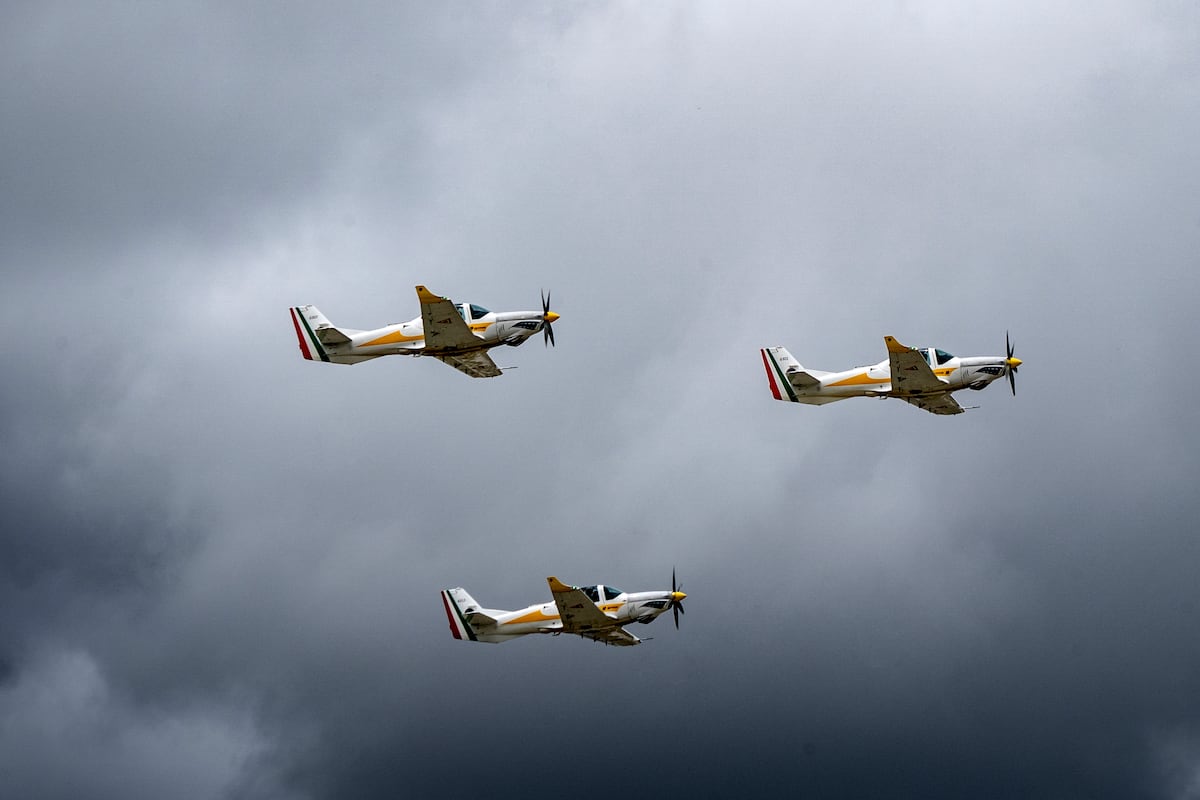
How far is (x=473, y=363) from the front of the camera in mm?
107188

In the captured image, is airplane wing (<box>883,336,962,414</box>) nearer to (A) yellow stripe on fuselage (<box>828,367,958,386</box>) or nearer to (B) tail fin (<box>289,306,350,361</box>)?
(A) yellow stripe on fuselage (<box>828,367,958,386</box>)

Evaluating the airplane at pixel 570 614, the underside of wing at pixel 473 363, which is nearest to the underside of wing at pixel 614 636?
the airplane at pixel 570 614

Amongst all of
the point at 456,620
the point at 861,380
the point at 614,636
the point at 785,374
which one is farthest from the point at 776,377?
the point at 456,620

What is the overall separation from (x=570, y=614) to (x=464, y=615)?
10162 millimetres

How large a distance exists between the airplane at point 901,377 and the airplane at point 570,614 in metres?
17.0

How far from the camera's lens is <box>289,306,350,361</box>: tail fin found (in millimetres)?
106000

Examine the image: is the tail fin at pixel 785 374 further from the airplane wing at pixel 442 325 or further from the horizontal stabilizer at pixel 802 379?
the airplane wing at pixel 442 325

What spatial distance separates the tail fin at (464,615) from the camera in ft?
359

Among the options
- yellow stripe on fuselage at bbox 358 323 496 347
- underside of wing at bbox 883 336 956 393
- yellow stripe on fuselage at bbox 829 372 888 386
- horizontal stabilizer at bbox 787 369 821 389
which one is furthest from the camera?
horizontal stabilizer at bbox 787 369 821 389

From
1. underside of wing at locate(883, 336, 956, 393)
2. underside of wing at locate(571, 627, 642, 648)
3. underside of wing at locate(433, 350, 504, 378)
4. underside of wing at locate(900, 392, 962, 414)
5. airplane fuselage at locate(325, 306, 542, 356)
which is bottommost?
underside of wing at locate(571, 627, 642, 648)

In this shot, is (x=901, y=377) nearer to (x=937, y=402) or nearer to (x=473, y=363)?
(x=937, y=402)

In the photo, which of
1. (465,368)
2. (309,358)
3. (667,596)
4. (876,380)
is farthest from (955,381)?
(309,358)

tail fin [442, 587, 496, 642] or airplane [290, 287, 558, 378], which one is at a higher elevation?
airplane [290, 287, 558, 378]

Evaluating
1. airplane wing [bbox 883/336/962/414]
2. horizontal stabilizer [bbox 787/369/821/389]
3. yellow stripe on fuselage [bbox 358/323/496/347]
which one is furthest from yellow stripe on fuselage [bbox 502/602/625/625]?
airplane wing [bbox 883/336/962/414]
